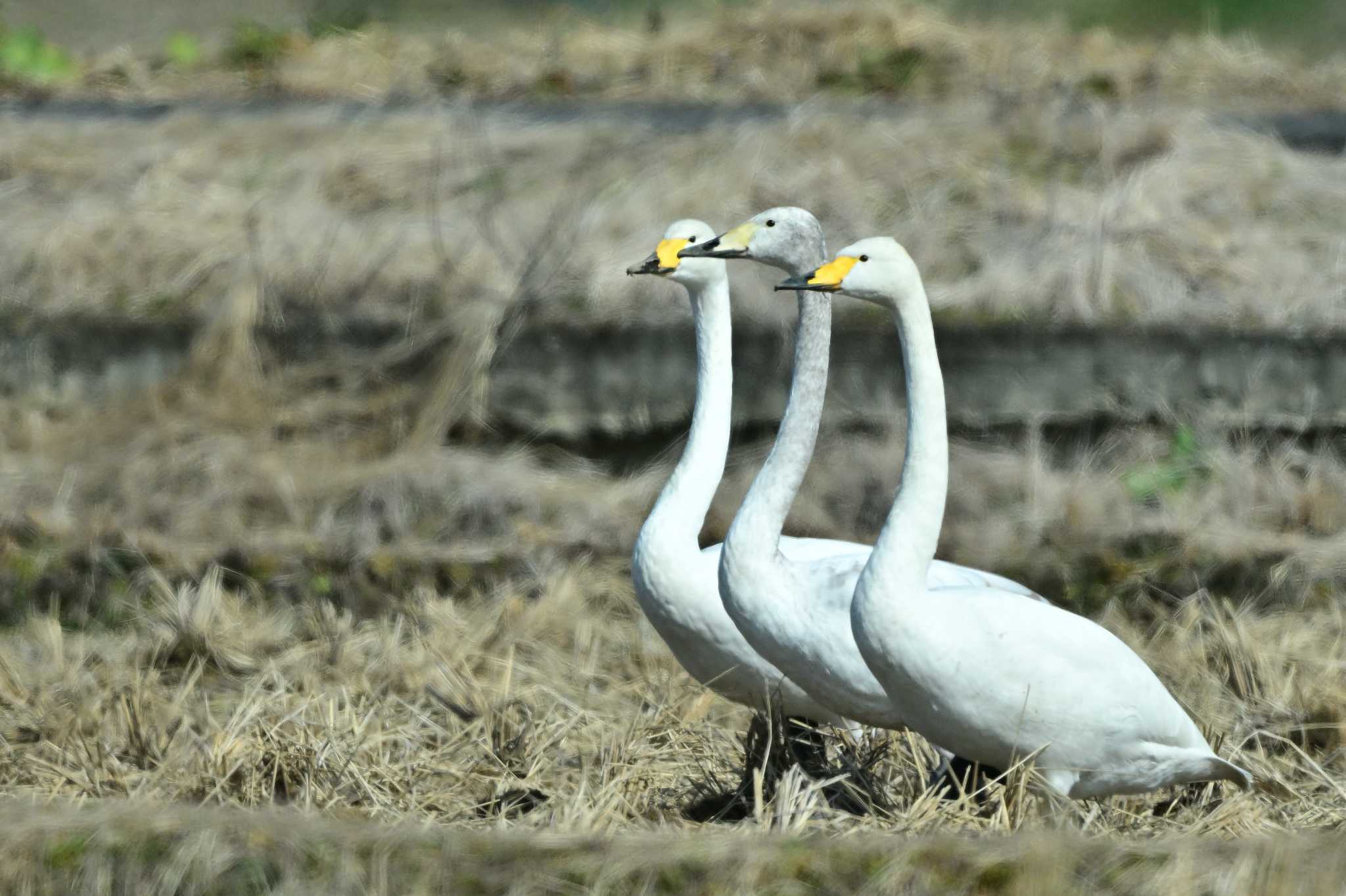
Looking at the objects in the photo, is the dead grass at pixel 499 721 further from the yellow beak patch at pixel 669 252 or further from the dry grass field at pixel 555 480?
the yellow beak patch at pixel 669 252

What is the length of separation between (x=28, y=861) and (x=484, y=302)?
5.38 metres

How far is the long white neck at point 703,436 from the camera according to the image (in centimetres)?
480

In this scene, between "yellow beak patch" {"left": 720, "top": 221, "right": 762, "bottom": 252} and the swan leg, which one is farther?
"yellow beak patch" {"left": 720, "top": 221, "right": 762, "bottom": 252}

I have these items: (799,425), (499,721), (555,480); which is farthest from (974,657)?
(555,480)

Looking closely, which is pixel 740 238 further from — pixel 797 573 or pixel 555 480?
pixel 555 480

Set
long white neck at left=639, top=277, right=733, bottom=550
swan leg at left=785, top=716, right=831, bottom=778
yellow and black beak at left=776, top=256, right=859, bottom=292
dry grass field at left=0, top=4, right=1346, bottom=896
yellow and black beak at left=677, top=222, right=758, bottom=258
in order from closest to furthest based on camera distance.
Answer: dry grass field at left=0, top=4, right=1346, bottom=896 < yellow and black beak at left=776, top=256, right=859, bottom=292 < swan leg at left=785, top=716, right=831, bottom=778 < yellow and black beak at left=677, top=222, right=758, bottom=258 < long white neck at left=639, top=277, right=733, bottom=550

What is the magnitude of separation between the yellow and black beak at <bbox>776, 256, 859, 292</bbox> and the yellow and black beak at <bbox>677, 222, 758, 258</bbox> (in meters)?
0.66

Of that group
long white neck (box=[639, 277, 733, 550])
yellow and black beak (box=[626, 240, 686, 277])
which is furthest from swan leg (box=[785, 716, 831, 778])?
yellow and black beak (box=[626, 240, 686, 277])

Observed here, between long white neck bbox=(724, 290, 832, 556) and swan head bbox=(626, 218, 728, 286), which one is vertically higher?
swan head bbox=(626, 218, 728, 286)

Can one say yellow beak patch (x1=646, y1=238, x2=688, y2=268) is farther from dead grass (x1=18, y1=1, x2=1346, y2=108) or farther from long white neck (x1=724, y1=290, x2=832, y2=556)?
dead grass (x1=18, y1=1, x2=1346, y2=108)

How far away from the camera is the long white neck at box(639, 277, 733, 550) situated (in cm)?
480

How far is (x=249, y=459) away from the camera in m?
7.62

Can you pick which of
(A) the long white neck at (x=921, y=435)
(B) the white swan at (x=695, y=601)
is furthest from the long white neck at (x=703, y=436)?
(A) the long white neck at (x=921, y=435)

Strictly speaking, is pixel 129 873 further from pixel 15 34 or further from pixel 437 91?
pixel 15 34
